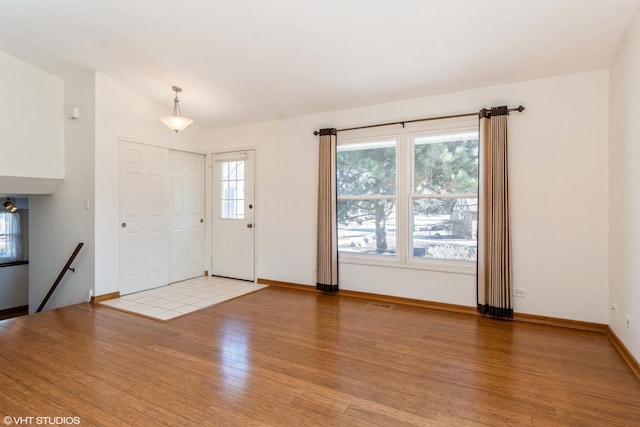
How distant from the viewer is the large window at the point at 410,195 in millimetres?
4160

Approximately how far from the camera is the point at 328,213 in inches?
191

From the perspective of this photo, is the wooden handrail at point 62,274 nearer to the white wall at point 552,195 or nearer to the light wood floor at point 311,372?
the light wood floor at point 311,372

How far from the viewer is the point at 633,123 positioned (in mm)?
2738

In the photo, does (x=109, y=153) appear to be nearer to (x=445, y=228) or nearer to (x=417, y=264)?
(x=417, y=264)

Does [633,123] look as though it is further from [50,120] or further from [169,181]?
[50,120]

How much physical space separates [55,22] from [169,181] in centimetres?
243

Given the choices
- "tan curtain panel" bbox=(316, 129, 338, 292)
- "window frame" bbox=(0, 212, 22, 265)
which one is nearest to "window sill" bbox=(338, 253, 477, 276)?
"tan curtain panel" bbox=(316, 129, 338, 292)

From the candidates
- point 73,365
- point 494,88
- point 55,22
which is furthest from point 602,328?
point 55,22

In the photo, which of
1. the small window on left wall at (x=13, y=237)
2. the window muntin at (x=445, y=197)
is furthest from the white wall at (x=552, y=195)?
the small window on left wall at (x=13, y=237)

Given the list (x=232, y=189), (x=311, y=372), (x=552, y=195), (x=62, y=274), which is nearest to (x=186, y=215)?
(x=232, y=189)

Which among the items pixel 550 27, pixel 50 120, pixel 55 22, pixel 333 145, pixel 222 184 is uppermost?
pixel 55 22

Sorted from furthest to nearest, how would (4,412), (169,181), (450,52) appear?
(169,181), (450,52), (4,412)
